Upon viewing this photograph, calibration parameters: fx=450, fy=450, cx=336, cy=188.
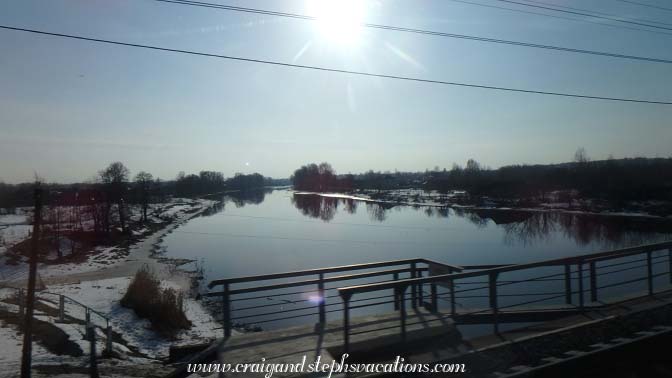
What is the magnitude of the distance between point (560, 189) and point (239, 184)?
496ft

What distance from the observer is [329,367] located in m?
5.15

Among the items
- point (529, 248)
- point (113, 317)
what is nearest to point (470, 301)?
point (113, 317)

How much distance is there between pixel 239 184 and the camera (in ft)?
653

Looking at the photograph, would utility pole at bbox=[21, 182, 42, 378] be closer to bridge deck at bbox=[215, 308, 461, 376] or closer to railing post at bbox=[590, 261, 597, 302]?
bridge deck at bbox=[215, 308, 461, 376]

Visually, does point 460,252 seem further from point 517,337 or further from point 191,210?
point 191,210

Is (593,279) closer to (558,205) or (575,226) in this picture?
(575,226)

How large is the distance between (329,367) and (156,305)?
15.8m

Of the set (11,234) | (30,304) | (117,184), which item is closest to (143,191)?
(117,184)

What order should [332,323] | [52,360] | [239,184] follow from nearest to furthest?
[332,323]
[52,360]
[239,184]

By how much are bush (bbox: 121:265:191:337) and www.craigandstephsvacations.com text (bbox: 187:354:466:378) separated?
13.0m

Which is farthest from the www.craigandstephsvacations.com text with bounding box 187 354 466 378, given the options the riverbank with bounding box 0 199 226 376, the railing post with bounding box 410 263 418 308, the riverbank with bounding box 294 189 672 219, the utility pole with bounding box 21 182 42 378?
the riverbank with bounding box 294 189 672 219

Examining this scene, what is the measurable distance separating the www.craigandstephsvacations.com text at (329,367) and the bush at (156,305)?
13007 mm

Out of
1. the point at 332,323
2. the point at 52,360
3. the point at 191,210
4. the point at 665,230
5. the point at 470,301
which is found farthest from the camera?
the point at 191,210

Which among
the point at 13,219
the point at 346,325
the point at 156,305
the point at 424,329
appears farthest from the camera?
the point at 13,219
